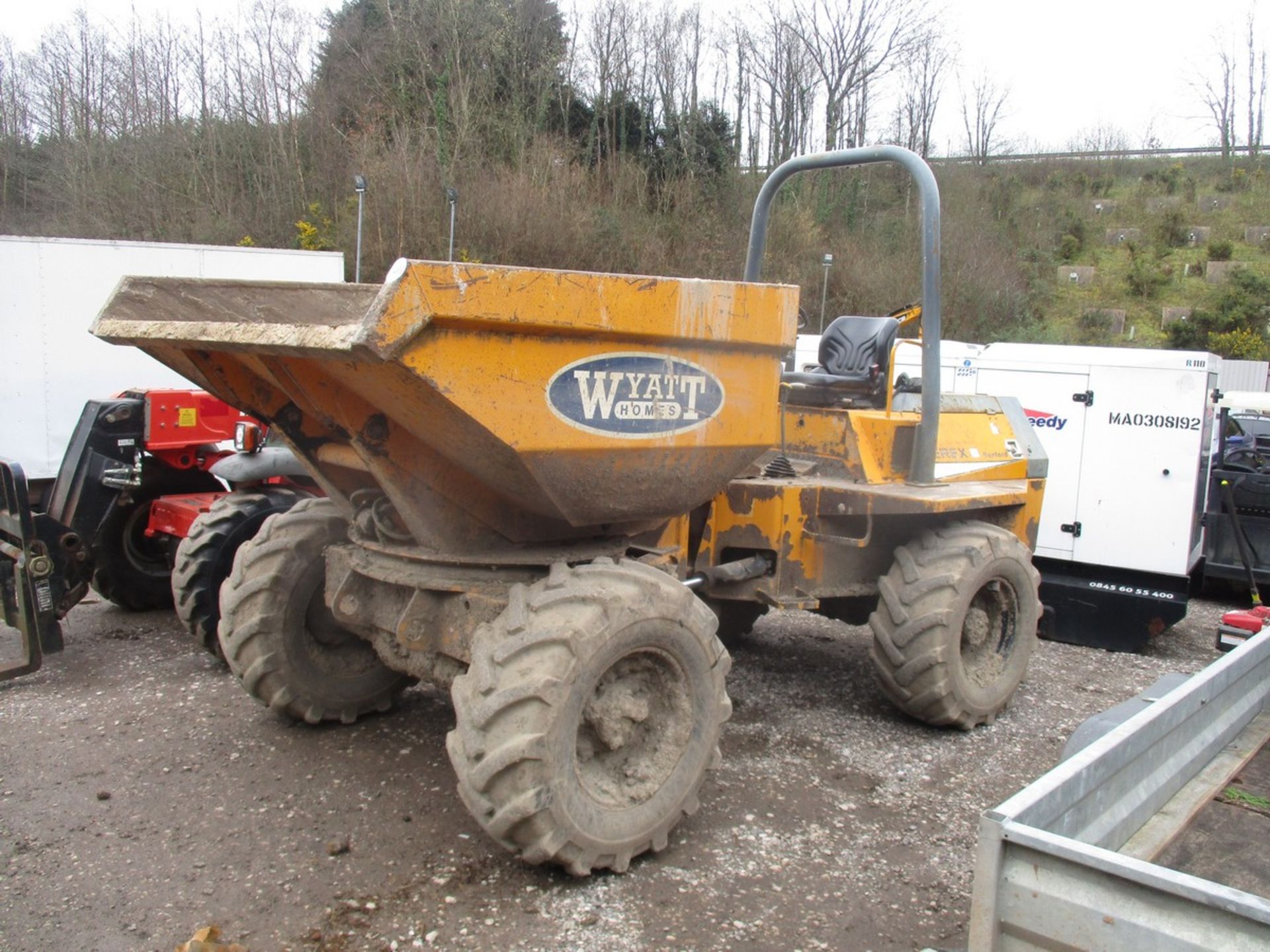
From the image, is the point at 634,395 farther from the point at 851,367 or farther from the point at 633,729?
the point at 851,367

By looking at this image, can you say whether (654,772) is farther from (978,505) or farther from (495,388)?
(978,505)

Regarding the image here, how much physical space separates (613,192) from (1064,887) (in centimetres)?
2334

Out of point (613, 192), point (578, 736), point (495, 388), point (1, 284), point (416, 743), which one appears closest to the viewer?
point (495, 388)

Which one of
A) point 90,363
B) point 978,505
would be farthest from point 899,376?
point 90,363

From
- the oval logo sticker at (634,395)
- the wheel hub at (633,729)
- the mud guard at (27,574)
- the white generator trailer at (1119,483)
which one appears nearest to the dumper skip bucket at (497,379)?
the oval logo sticker at (634,395)

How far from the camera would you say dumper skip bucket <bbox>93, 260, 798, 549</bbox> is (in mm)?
2906

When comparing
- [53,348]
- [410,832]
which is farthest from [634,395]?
[53,348]

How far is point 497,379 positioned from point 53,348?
8091 millimetres

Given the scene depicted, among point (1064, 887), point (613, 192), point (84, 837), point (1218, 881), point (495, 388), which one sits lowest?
point (84, 837)

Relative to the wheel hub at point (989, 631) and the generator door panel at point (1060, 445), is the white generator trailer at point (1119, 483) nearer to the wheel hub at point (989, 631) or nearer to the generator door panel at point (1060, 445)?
the generator door panel at point (1060, 445)

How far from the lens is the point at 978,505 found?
5.04 m

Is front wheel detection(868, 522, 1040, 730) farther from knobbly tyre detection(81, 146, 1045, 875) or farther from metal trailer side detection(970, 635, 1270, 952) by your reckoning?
metal trailer side detection(970, 635, 1270, 952)

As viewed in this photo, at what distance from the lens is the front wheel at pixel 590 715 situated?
3.11 metres

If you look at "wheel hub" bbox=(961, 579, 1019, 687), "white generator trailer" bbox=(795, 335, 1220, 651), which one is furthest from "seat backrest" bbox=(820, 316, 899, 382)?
"white generator trailer" bbox=(795, 335, 1220, 651)
